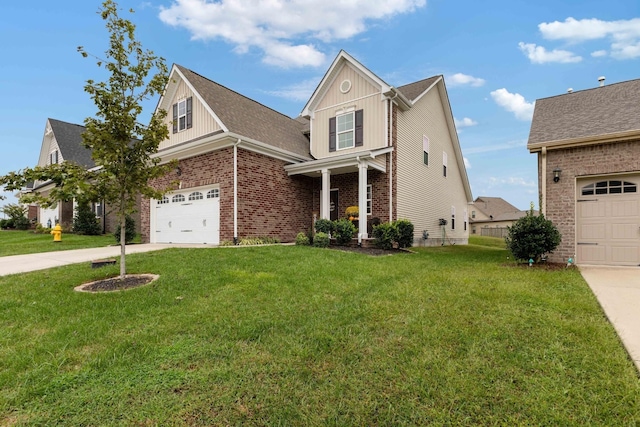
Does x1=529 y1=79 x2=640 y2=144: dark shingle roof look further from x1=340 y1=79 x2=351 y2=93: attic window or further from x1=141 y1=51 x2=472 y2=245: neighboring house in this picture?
x1=340 y1=79 x2=351 y2=93: attic window

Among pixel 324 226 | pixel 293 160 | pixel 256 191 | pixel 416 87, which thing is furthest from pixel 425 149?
pixel 256 191

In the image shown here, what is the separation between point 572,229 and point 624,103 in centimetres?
424

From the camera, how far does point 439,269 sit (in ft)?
24.3

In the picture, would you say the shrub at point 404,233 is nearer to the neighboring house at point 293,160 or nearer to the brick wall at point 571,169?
the neighboring house at point 293,160

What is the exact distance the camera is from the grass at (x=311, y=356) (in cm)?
233

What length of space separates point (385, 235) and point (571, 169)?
5674 mm

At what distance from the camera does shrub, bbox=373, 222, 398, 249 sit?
11570 millimetres

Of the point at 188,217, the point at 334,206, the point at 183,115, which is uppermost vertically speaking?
the point at 183,115

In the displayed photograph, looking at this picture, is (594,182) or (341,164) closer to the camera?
(594,182)

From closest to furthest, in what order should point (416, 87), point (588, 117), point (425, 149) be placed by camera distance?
1. point (588, 117)
2. point (416, 87)
3. point (425, 149)

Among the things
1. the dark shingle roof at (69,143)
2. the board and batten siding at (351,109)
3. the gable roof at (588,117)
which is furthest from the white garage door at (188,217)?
the dark shingle roof at (69,143)

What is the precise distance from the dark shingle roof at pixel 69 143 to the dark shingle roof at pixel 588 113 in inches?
1001

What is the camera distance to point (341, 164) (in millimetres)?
12062

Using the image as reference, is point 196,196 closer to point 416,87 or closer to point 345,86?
point 345,86
